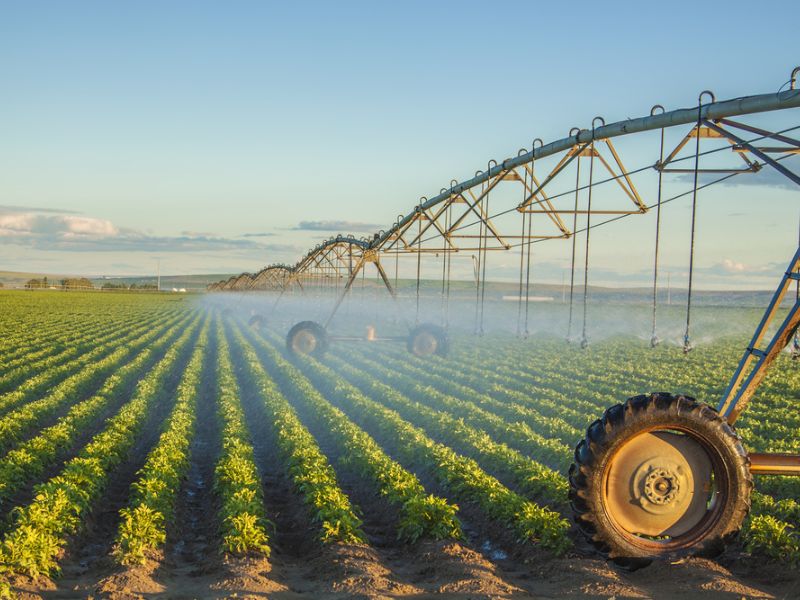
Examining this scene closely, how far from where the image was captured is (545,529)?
8.48 m

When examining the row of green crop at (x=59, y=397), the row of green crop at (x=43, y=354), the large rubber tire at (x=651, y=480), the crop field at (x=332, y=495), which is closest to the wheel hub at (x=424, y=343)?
the crop field at (x=332, y=495)

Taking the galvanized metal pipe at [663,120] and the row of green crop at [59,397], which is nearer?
the galvanized metal pipe at [663,120]

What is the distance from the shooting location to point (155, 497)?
31.6 ft

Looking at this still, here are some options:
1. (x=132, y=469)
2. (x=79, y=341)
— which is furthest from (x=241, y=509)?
(x=79, y=341)

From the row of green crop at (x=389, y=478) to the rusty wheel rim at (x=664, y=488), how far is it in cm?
207

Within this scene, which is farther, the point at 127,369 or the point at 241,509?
the point at 127,369

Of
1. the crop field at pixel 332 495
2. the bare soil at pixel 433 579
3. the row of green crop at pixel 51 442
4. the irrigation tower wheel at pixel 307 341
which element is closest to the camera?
the bare soil at pixel 433 579

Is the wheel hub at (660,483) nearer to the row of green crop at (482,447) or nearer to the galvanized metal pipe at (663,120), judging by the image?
the row of green crop at (482,447)

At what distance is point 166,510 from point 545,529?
14.2 feet

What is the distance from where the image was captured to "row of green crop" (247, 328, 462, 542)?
8.88m

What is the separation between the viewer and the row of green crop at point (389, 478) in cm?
888

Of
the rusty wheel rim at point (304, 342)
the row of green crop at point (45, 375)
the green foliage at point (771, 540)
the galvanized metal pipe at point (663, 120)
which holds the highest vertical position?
the galvanized metal pipe at point (663, 120)

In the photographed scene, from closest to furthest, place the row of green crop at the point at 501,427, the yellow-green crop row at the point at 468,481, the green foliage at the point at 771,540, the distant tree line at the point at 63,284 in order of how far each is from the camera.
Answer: the green foliage at the point at 771,540
the yellow-green crop row at the point at 468,481
the row of green crop at the point at 501,427
the distant tree line at the point at 63,284

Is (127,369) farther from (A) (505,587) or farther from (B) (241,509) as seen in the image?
(A) (505,587)
